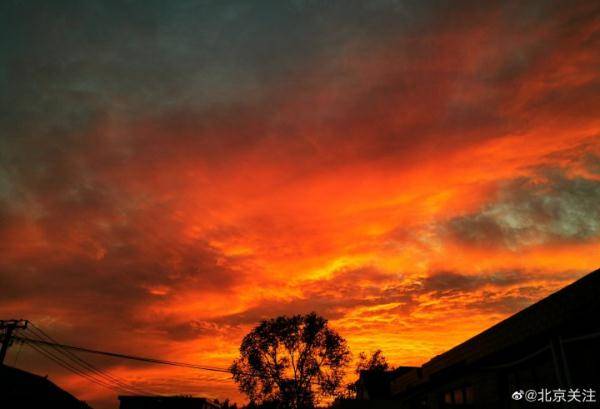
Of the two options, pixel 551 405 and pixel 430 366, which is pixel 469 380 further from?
pixel 551 405

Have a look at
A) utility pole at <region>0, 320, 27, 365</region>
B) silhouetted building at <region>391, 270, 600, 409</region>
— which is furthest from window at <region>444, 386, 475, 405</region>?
utility pole at <region>0, 320, 27, 365</region>

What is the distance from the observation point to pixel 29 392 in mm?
30125

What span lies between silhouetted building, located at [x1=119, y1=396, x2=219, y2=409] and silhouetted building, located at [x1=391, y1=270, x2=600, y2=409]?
38103 mm

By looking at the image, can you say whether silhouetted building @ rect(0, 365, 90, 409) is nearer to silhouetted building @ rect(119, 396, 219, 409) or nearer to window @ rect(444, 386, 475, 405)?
silhouetted building @ rect(119, 396, 219, 409)

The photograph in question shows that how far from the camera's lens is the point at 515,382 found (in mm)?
10453

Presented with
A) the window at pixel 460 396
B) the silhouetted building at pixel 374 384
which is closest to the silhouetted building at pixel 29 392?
the window at pixel 460 396

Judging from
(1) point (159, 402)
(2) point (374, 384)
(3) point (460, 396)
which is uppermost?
(3) point (460, 396)

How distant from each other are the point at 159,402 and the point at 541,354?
43.4 meters

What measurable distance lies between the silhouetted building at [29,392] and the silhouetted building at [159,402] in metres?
7.18

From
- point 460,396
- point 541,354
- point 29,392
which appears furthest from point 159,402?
point 541,354

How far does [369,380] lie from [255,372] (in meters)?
14.7

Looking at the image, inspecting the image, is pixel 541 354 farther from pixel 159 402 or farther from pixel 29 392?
pixel 159 402

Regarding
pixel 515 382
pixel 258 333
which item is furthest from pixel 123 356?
pixel 515 382

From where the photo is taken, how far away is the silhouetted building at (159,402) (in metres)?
41.6
